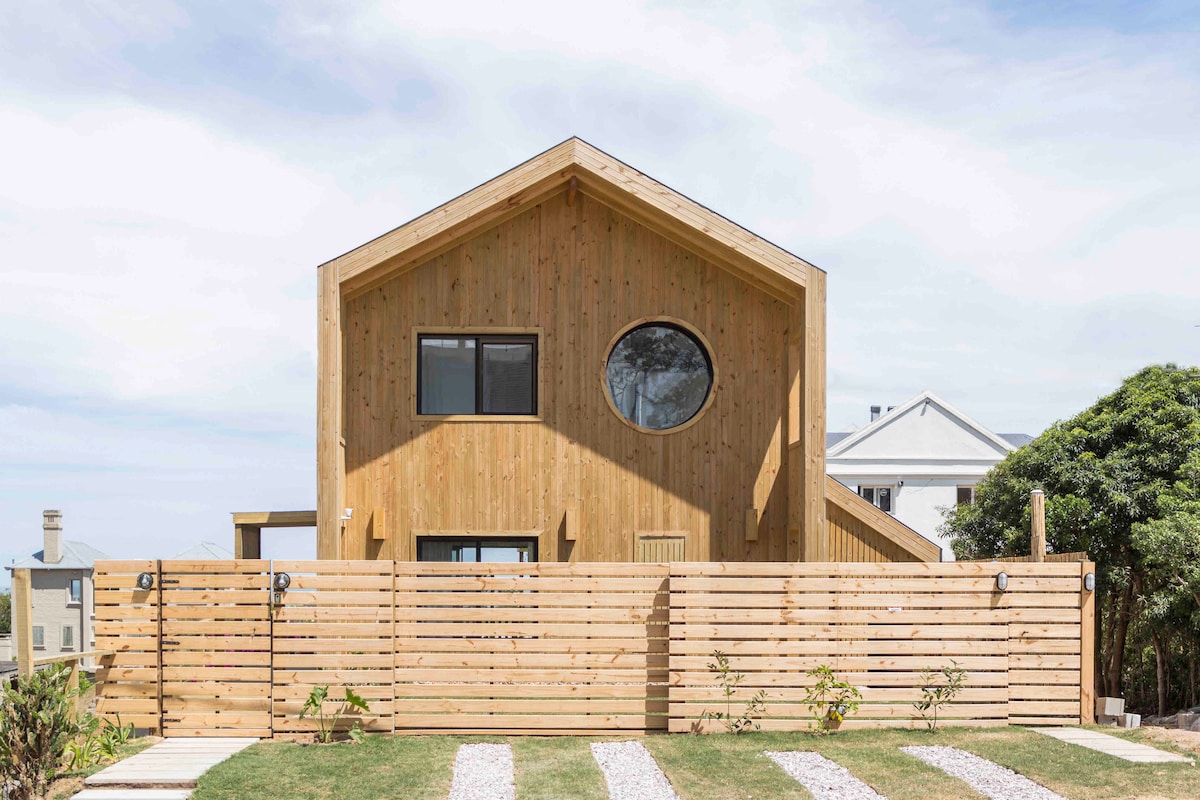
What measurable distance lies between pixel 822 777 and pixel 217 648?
5.82 metres

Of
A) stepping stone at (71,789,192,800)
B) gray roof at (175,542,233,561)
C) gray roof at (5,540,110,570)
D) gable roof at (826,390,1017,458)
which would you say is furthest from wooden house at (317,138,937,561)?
gray roof at (5,540,110,570)

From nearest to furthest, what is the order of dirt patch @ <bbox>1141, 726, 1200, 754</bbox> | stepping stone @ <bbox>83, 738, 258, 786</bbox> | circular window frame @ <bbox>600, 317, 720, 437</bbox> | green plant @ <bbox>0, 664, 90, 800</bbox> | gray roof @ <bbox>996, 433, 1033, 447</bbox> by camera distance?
green plant @ <bbox>0, 664, 90, 800</bbox> → stepping stone @ <bbox>83, 738, 258, 786</bbox> → dirt patch @ <bbox>1141, 726, 1200, 754</bbox> → circular window frame @ <bbox>600, 317, 720, 437</bbox> → gray roof @ <bbox>996, 433, 1033, 447</bbox>

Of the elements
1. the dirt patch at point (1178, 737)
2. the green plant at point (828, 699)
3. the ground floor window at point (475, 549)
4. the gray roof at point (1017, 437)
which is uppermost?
the gray roof at point (1017, 437)

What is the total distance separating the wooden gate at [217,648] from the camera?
967cm

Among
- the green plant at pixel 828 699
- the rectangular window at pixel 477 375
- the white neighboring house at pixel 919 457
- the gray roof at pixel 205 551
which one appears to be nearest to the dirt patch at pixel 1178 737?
the green plant at pixel 828 699

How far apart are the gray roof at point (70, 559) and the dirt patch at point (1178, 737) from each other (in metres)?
32.3

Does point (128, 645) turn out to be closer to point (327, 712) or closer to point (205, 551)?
point (327, 712)

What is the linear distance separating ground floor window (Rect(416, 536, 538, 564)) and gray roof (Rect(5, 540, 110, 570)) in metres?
25.9

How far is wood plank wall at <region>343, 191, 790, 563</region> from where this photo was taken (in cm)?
1208

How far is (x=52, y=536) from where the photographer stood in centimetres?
3475

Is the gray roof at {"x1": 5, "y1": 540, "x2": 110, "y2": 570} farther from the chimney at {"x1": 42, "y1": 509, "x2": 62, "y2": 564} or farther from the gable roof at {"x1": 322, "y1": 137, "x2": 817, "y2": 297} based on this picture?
the gable roof at {"x1": 322, "y1": 137, "x2": 817, "y2": 297}

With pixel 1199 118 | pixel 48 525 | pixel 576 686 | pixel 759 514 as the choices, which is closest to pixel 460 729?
pixel 576 686

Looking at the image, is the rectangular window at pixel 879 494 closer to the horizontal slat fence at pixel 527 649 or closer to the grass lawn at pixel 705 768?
the grass lawn at pixel 705 768

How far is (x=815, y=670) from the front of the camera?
9.84 m
